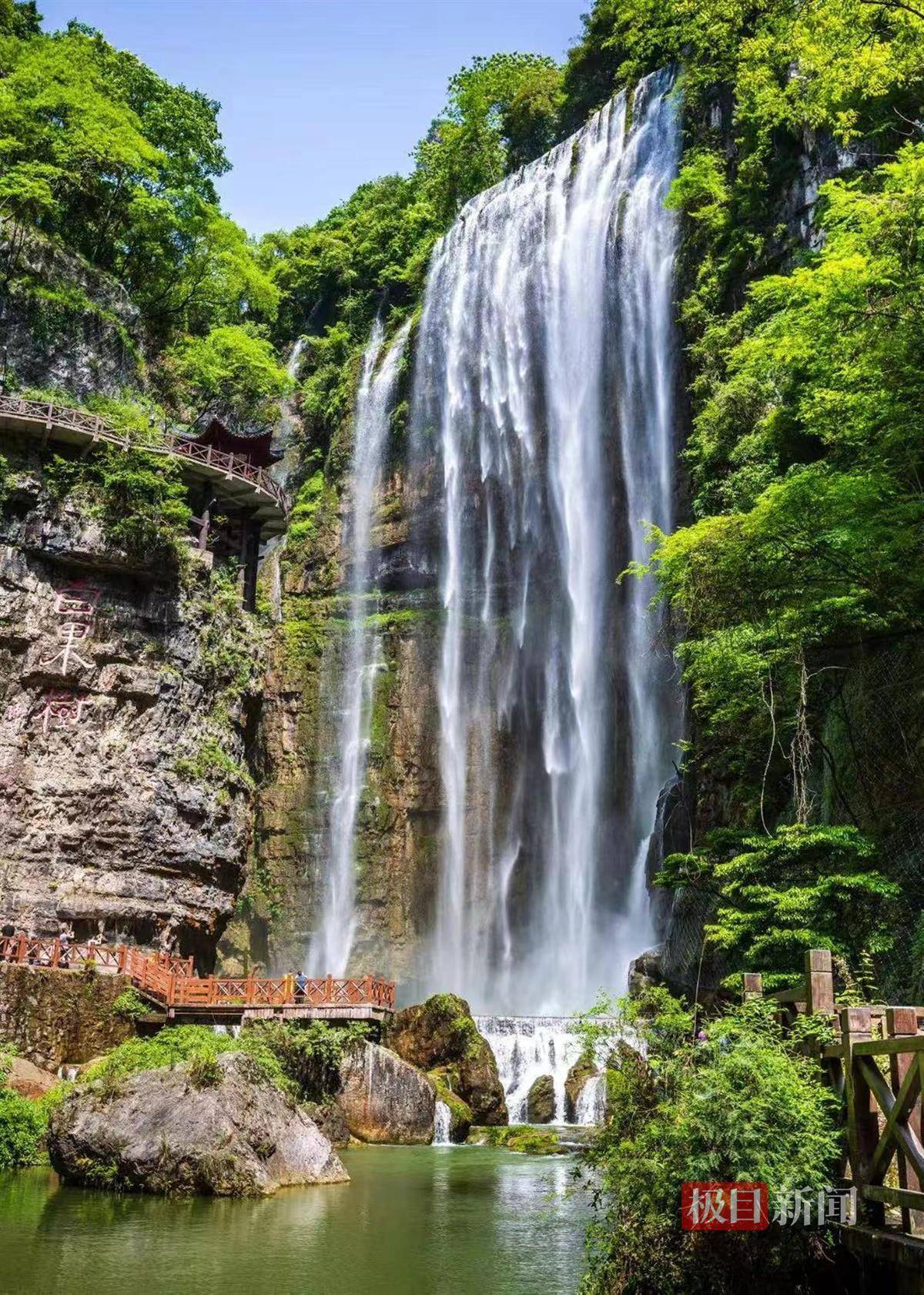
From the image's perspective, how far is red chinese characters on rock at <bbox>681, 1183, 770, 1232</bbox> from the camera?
21.5ft

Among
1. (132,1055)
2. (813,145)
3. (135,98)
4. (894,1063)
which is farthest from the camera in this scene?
(135,98)

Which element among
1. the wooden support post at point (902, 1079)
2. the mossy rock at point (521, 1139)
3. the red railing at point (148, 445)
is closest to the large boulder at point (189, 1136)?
the mossy rock at point (521, 1139)

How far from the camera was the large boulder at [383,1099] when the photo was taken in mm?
18141

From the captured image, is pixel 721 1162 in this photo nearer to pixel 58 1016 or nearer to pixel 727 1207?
pixel 727 1207

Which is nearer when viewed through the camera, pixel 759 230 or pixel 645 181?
pixel 759 230

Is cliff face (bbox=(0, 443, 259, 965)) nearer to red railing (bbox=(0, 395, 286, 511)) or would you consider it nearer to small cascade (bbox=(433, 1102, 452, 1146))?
red railing (bbox=(0, 395, 286, 511))

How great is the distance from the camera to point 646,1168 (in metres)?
7.02

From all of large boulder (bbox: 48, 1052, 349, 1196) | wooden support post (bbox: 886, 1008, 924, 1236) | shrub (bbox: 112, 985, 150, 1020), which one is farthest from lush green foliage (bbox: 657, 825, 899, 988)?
shrub (bbox: 112, 985, 150, 1020)

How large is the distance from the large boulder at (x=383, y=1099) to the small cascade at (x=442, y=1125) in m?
0.16

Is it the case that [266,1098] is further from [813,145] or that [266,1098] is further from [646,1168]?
[813,145]

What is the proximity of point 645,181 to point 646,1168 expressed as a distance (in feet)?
101

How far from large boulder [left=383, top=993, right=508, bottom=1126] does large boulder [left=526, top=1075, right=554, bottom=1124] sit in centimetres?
60

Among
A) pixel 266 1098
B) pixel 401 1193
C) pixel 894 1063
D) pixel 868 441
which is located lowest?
pixel 401 1193

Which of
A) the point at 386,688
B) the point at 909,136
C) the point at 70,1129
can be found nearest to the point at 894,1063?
the point at 70,1129
